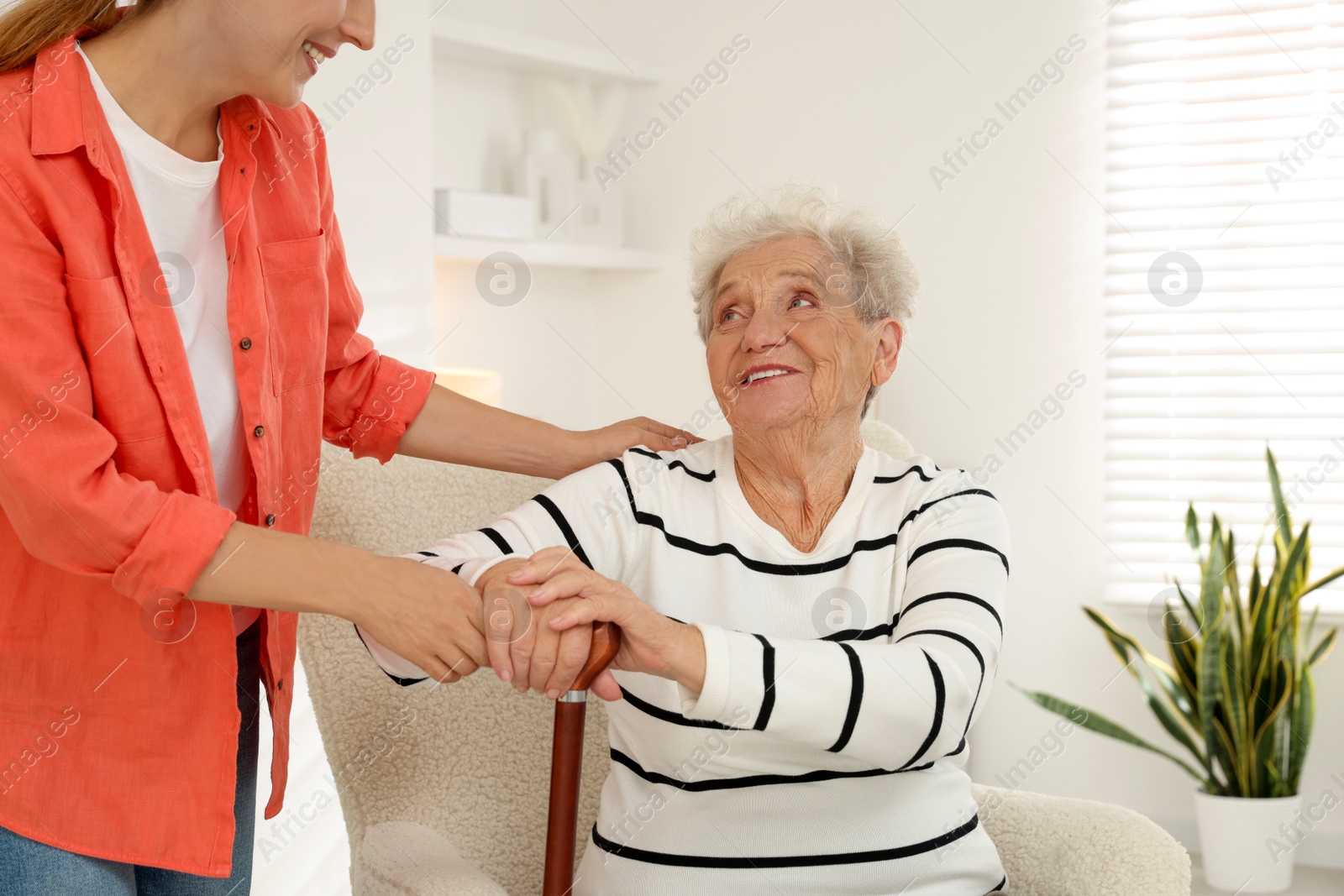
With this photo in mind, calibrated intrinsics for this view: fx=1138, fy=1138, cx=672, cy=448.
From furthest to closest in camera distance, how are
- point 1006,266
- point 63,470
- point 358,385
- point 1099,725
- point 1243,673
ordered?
1. point 1006,266
2. point 1099,725
3. point 1243,673
4. point 358,385
5. point 63,470

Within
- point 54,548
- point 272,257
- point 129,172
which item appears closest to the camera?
point 54,548

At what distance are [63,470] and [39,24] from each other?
0.43 m

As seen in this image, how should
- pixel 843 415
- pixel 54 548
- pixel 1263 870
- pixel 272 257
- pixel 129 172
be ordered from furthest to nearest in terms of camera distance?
1. pixel 1263 870
2. pixel 843 415
3. pixel 272 257
4. pixel 129 172
5. pixel 54 548

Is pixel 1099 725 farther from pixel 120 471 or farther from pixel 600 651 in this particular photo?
pixel 120 471

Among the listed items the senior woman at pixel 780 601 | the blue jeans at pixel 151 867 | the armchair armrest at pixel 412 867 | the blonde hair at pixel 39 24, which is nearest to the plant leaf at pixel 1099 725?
the senior woman at pixel 780 601

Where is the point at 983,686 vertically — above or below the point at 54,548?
below

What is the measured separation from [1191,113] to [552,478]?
2303 millimetres

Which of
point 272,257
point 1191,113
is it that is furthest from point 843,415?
point 1191,113

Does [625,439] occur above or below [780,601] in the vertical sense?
above

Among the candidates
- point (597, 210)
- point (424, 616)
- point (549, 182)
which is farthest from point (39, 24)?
point (597, 210)

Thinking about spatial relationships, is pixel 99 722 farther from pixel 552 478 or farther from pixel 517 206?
pixel 517 206

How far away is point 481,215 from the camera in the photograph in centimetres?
310

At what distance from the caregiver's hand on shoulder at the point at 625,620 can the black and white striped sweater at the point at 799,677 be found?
23 mm

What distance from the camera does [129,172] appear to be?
1090mm
